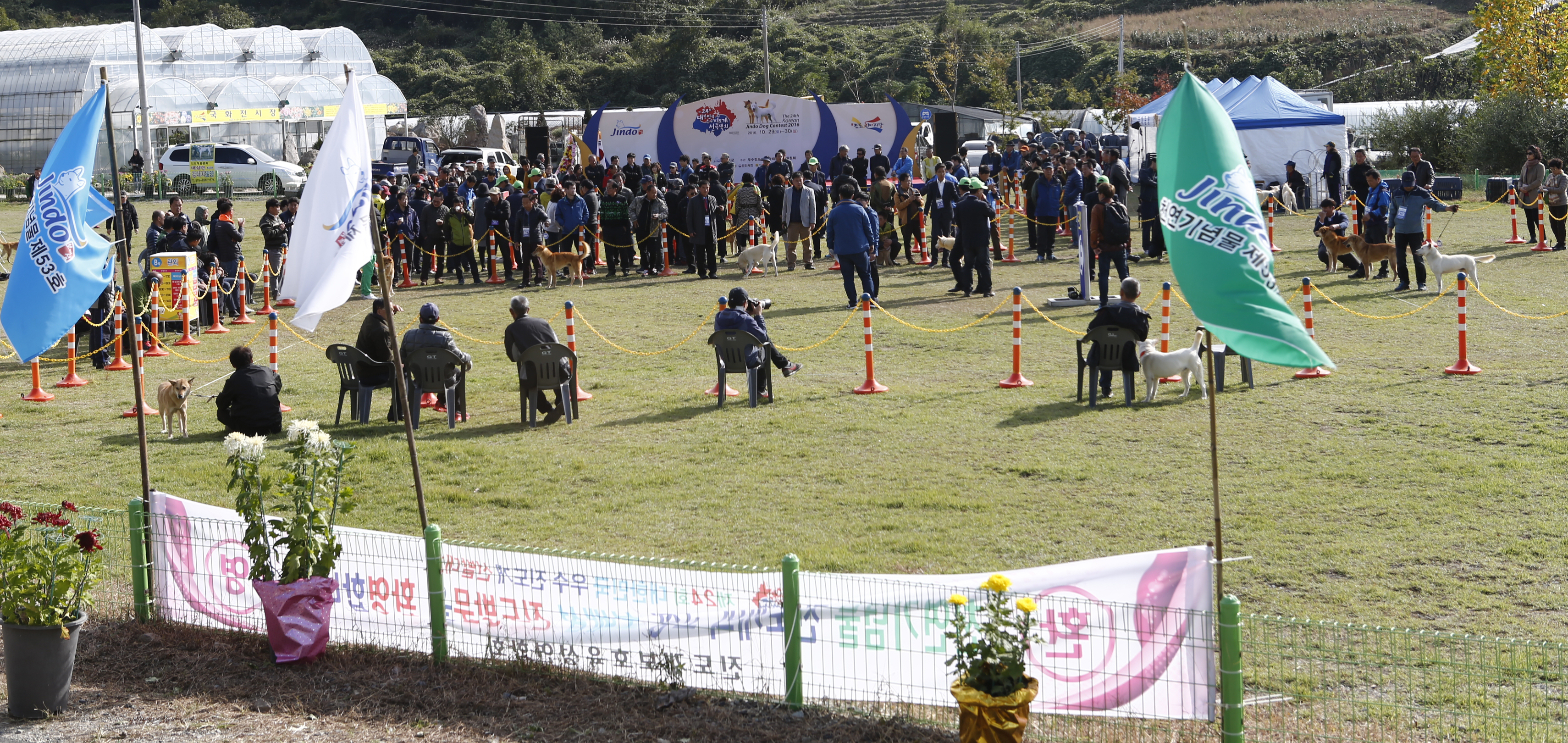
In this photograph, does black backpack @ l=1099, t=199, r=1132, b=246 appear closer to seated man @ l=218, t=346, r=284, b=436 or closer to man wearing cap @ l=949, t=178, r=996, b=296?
man wearing cap @ l=949, t=178, r=996, b=296

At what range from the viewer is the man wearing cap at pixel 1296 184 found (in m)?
28.2

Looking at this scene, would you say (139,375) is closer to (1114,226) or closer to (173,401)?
(173,401)

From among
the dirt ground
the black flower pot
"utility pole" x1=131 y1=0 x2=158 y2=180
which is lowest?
the dirt ground

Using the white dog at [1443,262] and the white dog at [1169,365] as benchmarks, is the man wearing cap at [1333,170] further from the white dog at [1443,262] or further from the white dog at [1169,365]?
the white dog at [1169,365]

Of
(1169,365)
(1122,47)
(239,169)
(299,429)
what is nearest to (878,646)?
(299,429)

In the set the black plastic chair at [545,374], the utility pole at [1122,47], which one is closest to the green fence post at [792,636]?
the black plastic chair at [545,374]

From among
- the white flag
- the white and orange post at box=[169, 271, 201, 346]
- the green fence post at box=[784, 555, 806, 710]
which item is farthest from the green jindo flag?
the white and orange post at box=[169, 271, 201, 346]

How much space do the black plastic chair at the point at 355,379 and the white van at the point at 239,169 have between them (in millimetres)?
32853

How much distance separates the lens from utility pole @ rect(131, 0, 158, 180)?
3403 centimetres

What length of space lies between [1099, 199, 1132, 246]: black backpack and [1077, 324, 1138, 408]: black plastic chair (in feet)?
16.7

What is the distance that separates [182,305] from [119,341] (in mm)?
1578

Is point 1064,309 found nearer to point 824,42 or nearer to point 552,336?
point 552,336

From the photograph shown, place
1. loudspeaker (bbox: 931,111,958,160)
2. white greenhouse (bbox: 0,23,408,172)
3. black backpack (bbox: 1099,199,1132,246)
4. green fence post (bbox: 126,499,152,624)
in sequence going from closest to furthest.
Answer: green fence post (bbox: 126,499,152,624) → black backpack (bbox: 1099,199,1132,246) → loudspeaker (bbox: 931,111,958,160) → white greenhouse (bbox: 0,23,408,172)

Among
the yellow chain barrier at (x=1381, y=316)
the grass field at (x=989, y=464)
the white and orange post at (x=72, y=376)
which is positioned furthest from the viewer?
the yellow chain barrier at (x=1381, y=316)
